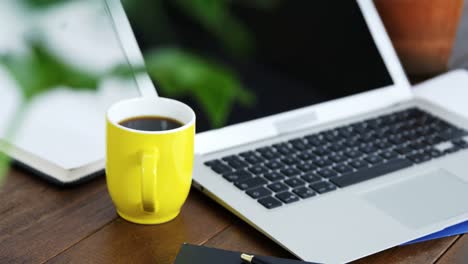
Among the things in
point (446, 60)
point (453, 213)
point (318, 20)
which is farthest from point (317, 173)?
point (446, 60)

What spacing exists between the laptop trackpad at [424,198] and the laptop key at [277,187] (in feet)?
0.30

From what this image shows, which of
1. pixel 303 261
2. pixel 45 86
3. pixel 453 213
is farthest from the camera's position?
pixel 453 213

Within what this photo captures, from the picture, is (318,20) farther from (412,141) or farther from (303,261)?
(303,261)

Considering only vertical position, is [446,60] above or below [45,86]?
below

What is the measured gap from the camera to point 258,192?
615 millimetres

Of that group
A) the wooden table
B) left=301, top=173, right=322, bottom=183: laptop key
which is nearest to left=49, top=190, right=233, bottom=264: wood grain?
the wooden table

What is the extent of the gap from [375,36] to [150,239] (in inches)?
20.1

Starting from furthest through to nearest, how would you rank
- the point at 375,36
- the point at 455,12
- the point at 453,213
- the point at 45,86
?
1. the point at 455,12
2. the point at 375,36
3. the point at 453,213
4. the point at 45,86

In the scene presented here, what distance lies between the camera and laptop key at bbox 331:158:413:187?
66cm

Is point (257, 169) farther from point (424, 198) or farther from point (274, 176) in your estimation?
point (424, 198)

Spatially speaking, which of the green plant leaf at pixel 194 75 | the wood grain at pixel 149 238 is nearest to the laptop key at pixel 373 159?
the wood grain at pixel 149 238

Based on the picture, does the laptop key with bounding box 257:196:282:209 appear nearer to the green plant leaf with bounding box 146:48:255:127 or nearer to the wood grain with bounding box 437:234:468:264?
the wood grain with bounding box 437:234:468:264

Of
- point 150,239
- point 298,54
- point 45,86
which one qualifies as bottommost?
point 150,239

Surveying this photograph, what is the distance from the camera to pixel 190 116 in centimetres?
58
